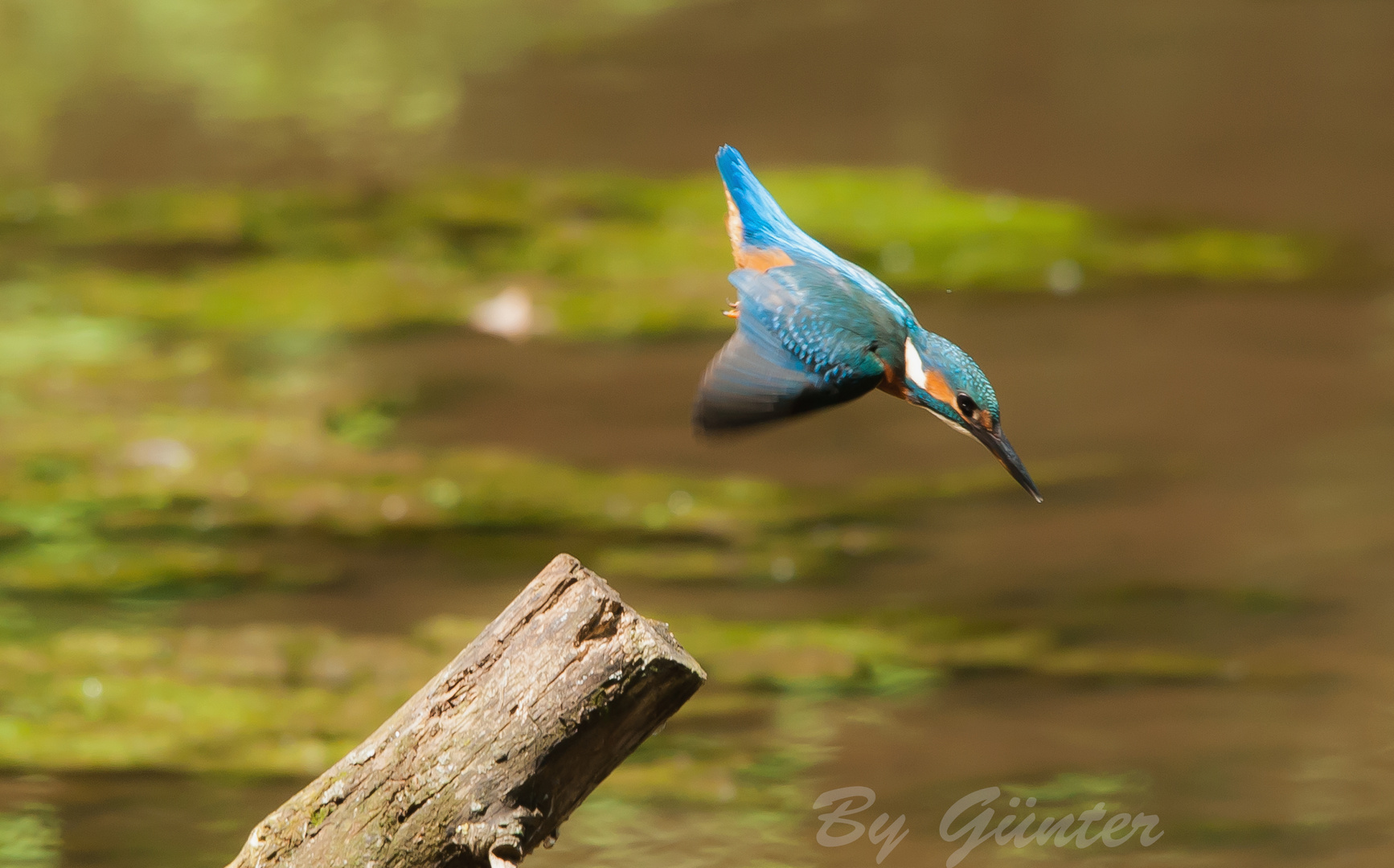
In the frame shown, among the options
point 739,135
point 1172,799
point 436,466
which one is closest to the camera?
point 1172,799

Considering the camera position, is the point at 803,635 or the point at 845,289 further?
the point at 803,635

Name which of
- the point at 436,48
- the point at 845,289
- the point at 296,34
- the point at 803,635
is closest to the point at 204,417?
the point at 803,635

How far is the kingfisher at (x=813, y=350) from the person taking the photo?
1.68m

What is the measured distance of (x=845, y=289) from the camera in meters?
1.82

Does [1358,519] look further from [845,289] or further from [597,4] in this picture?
[597,4]

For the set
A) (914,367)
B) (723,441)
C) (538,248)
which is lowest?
(914,367)

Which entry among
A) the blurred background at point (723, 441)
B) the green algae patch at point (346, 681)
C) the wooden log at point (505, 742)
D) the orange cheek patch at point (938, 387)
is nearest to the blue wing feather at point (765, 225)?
the orange cheek patch at point (938, 387)

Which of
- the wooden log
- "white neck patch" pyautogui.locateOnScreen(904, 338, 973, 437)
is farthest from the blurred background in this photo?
"white neck patch" pyautogui.locateOnScreen(904, 338, 973, 437)

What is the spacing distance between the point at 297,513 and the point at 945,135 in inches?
177

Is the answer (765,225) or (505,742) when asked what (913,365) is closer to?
(765,225)

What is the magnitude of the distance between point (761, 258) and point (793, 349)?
221 mm

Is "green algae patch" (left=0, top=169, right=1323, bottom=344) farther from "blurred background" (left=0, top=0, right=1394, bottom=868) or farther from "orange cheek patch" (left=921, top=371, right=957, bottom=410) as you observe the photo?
"orange cheek patch" (left=921, top=371, right=957, bottom=410)

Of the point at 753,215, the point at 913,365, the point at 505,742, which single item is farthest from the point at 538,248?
the point at 505,742

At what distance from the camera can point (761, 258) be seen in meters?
1.91
